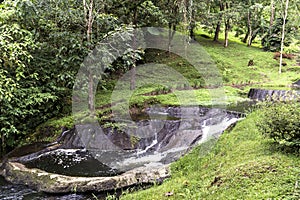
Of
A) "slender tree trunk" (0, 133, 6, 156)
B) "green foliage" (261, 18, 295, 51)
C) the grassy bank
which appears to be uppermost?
"green foliage" (261, 18, 295, 51)

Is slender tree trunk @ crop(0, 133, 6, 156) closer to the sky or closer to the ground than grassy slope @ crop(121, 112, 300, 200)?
closer to the ground

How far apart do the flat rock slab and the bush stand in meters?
3.03

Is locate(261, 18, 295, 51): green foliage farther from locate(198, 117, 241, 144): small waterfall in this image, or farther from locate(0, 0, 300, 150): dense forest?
locate(198, 117, 241, 144): small waterfall

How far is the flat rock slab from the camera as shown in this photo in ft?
24.7

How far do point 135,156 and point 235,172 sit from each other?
510 cm

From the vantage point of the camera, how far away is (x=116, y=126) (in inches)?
460

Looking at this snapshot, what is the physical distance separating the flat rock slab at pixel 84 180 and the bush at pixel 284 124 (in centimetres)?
303

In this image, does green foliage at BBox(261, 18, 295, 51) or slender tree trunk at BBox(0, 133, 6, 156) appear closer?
slender tree trunk at BBox(0, 133, 6, 156)

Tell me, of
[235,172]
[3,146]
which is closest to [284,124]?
[235,172]

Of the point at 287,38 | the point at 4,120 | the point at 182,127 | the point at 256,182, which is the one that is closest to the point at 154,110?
the point at 182,127

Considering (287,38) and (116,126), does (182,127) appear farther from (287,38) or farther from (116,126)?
(287,38)

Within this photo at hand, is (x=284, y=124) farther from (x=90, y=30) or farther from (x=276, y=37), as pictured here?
(x=276, y=37)

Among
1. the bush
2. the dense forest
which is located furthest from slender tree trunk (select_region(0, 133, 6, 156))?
the bush

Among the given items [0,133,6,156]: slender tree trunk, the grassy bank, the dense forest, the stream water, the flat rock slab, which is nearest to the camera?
the flat rock slab
